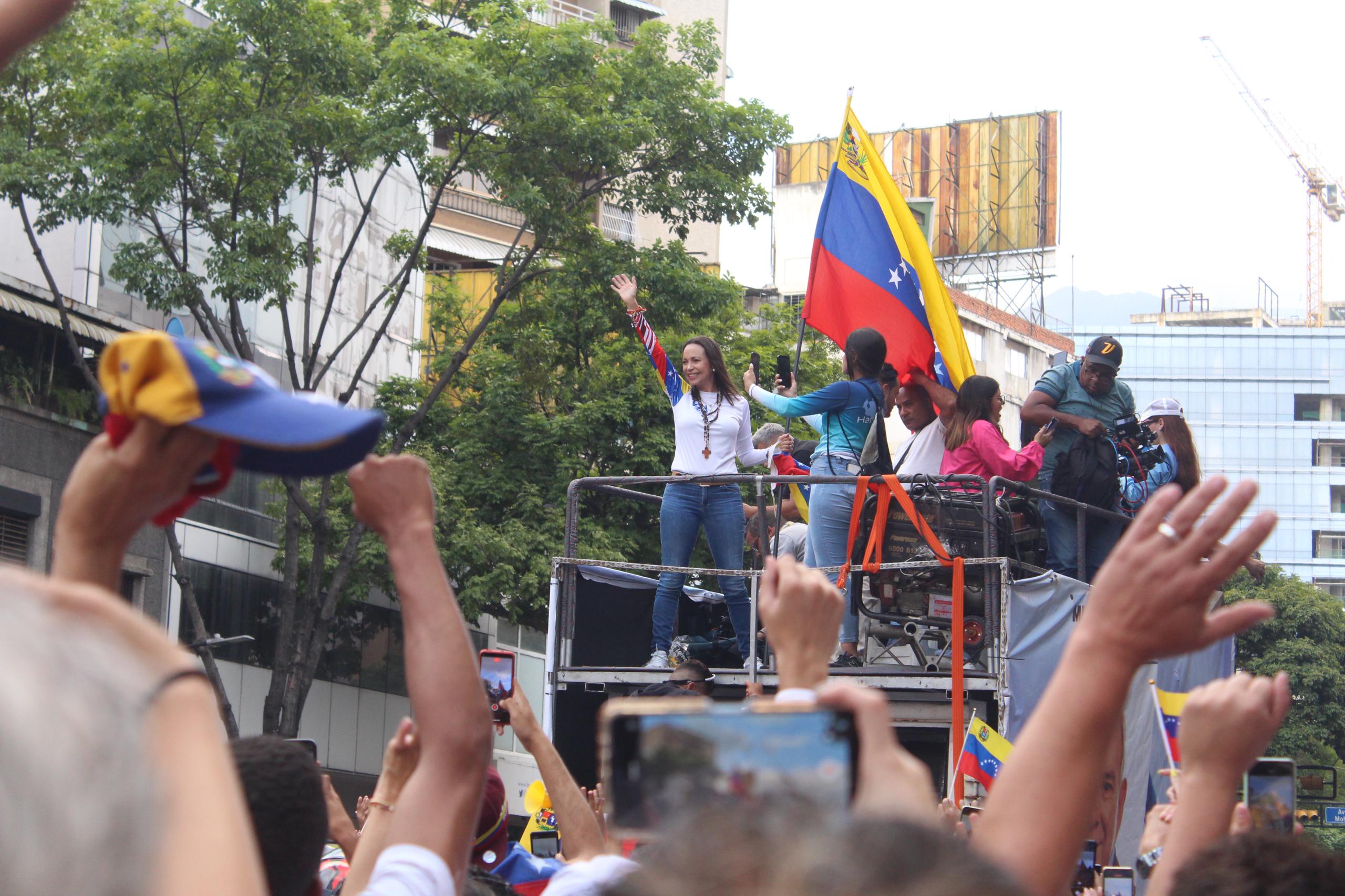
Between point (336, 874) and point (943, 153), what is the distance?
59.4 m

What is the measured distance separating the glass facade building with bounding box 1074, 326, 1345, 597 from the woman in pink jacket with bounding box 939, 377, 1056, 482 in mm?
84930

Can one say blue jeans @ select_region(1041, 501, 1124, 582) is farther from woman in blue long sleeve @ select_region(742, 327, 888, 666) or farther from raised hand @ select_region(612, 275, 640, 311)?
raised hand @ select_region(612, 275, 640, 311)

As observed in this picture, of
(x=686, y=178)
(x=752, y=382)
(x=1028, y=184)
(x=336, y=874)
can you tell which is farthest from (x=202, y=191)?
(x=1028, y=184)

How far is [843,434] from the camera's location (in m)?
8.63

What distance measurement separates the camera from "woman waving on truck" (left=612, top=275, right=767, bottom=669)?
8984mm

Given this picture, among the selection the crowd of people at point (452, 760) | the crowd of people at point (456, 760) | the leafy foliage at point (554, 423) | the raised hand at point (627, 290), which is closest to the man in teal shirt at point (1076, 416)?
the raised hand at point (627, 290)

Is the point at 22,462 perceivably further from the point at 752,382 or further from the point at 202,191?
the point at 752,382

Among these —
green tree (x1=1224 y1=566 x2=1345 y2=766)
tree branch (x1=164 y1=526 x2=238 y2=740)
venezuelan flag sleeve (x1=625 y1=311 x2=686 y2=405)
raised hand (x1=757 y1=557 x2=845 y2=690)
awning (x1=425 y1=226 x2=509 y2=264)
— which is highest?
awning (x1=425 y1=226 x2=509 y2=264)

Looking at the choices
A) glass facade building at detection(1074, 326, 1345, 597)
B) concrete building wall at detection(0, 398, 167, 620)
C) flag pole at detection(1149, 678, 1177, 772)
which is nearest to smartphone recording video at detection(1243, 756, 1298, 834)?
flag pole at detection(1149, 678, 1177, 772)

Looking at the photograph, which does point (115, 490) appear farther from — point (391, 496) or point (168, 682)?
point (391, 496)

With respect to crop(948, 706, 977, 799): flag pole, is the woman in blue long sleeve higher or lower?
higher

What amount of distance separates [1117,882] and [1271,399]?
94.3m

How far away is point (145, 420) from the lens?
5.49 feet

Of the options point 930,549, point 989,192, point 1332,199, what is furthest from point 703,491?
point 1332,199
